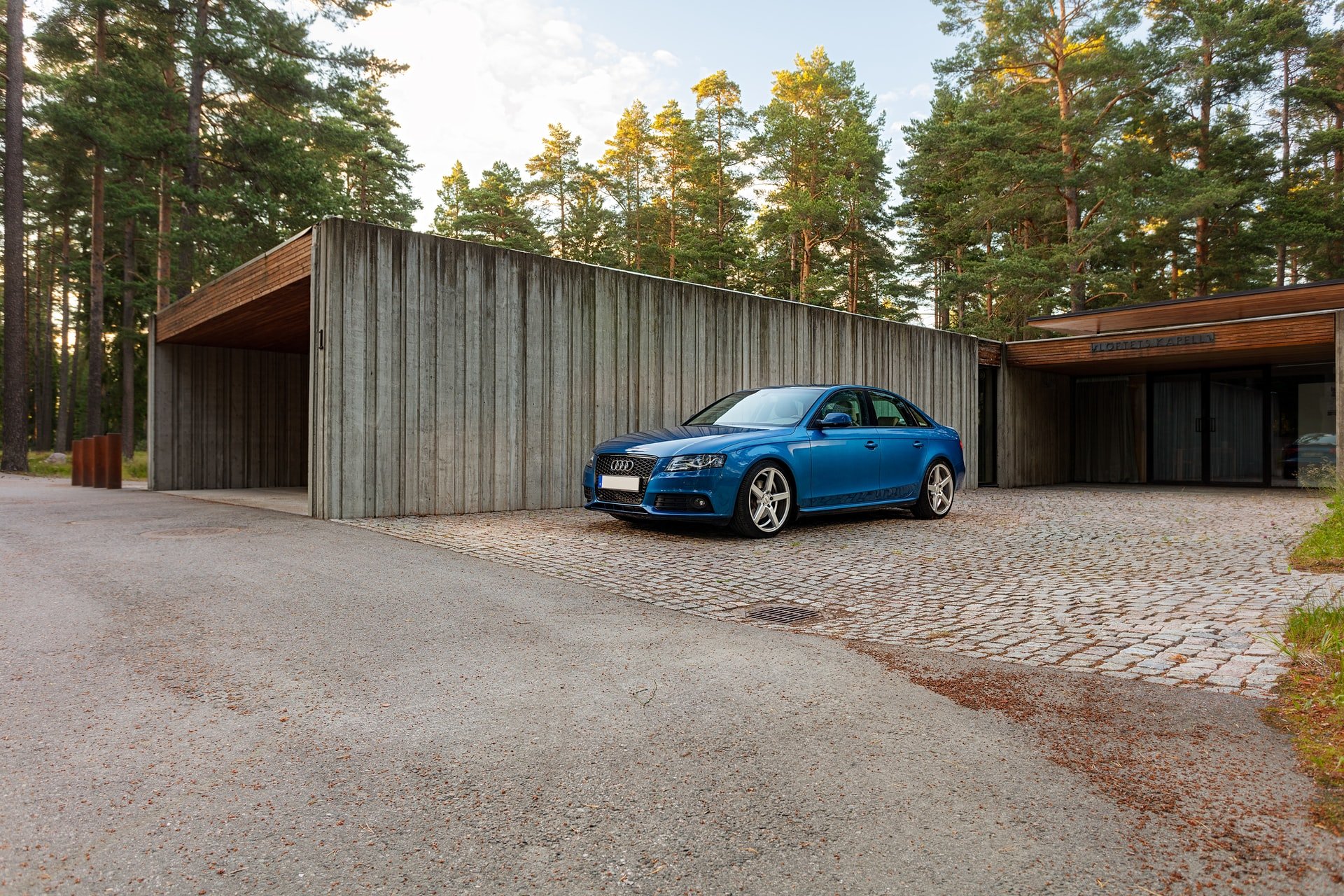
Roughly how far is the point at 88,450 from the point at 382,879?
16.5 metres

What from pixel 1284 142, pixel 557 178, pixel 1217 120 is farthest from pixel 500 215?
pixel 1284 142

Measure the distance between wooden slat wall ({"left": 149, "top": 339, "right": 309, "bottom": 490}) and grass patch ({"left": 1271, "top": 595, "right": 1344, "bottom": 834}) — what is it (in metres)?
15.3

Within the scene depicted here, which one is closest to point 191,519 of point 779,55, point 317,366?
point 317,366

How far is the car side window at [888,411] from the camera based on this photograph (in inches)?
346

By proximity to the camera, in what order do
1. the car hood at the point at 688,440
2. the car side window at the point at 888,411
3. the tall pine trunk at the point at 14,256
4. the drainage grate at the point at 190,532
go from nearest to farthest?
the drainage grate at the point at 190,532 < the car hood at the point at 688,440 < the car side window at the point at 888,411 < the tall pine trunk at the point at 14,256

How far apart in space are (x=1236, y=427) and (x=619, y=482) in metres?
17.0

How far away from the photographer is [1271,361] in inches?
663

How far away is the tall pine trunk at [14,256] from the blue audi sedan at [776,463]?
66.9ft

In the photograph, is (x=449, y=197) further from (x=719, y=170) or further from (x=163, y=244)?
(x=163, y=244)

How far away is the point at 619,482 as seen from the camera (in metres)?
7.48

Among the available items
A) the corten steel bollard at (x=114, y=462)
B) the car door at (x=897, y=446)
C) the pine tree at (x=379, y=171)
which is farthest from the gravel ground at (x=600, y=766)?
the pine tree at (x=379, y=171)

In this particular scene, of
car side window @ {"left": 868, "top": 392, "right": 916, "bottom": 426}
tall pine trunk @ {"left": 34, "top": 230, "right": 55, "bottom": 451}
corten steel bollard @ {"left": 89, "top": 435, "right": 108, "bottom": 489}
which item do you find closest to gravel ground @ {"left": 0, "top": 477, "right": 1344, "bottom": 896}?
car side window @ {"left": 868, "top": 392, "right": 916, "bottom": 426}

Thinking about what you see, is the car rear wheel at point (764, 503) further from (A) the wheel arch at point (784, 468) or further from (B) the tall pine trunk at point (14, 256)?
(B) the tall pine trunk at point (14, 256)

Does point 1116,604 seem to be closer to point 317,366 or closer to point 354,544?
point 354,544
